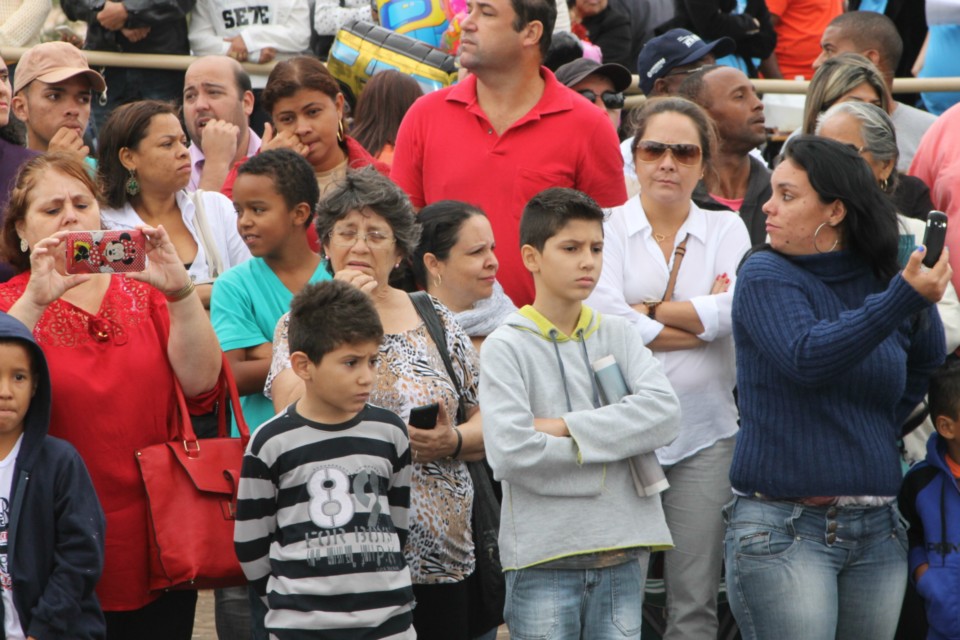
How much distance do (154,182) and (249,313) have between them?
3.13ft

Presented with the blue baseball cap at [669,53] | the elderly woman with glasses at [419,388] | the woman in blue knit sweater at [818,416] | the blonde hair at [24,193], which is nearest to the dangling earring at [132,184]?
the blonde hair at [24,193]

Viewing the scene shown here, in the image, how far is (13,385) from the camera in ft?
13.0

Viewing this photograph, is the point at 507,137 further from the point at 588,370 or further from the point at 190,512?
the point at 190,512

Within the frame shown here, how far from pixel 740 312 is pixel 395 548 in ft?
4.55

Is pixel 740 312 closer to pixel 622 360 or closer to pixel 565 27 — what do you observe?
pixel 622 360

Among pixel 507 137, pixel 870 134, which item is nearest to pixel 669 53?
pixel 507 137

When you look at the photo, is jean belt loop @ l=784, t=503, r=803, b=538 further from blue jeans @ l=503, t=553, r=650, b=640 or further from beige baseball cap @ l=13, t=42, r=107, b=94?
beige baseball cap @ l=13, t=42, r=107, b=94

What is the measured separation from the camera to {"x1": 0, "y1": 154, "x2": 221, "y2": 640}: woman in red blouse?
4152 mm

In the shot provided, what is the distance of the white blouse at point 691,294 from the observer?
4914 millimetres

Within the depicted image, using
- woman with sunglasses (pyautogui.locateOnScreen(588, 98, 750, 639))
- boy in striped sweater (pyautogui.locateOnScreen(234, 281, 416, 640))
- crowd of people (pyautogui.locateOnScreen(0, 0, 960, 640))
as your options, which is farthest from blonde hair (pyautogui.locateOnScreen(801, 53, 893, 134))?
boy in striped sweater (pyautogui.locateOnScreen(234, 281, 416, 640))

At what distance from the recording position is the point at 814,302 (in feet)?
14.3

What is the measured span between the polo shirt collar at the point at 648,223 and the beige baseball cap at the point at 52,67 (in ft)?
8.76

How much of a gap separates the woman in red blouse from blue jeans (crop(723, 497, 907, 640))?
182 centimetres

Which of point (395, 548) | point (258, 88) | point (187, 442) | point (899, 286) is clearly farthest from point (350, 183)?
point (258, 88)
